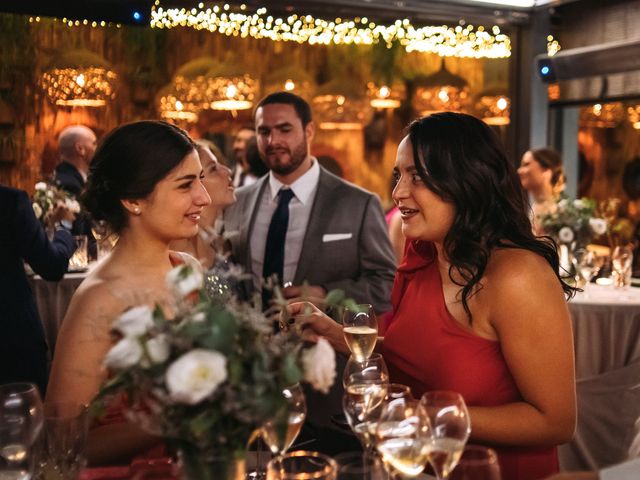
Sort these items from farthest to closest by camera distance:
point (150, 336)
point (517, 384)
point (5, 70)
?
point (5, 70), point (517, 384), point (150, 336)

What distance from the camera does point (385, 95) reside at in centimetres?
859

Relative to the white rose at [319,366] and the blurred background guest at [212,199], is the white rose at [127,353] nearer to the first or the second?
the white rose at [319,366]

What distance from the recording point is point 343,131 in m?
8.46

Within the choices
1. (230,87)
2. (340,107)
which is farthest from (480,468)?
(340,107)

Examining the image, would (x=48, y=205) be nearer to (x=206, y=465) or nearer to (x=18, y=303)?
(x=18, y=303)

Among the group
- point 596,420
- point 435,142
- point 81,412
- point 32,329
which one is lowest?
point 596,420

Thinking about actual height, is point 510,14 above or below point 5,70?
above

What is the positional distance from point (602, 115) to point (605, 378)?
5.25 meters

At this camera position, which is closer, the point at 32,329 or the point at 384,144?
the point at 32,329

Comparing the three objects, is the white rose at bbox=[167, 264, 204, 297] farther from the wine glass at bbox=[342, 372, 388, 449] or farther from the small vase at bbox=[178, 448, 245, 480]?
the wine glass at bbox=[342, 372, 388, 449]

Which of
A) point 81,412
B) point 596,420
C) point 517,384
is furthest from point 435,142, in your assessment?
point 596,420

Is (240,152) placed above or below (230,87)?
below

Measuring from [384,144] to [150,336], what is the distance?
24.3 ft

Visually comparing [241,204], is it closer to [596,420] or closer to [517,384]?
[596,420]
